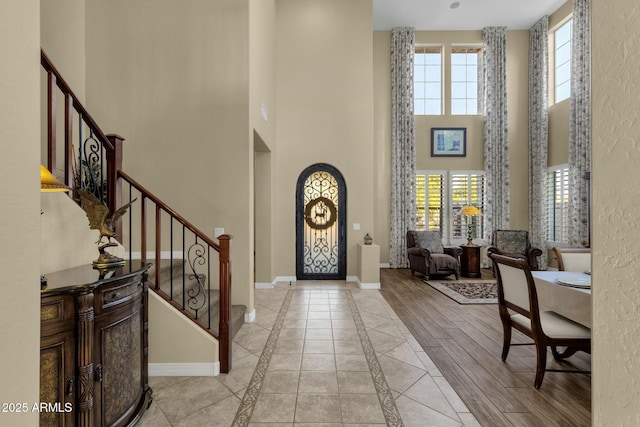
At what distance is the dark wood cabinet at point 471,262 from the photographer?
7.21m

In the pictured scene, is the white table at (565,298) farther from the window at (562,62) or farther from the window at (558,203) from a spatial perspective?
the window at (562,62)

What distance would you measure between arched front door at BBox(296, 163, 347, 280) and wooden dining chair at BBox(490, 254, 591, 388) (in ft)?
13.4

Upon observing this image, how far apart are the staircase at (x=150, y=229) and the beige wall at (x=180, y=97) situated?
1.30ft

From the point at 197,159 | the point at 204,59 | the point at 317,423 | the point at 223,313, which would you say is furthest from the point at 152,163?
the point at 317,423

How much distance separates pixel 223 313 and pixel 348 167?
4.63m

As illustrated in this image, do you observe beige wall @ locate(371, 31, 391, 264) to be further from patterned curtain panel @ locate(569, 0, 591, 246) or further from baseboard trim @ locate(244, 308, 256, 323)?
baseboard trim @ locate(244, 308, 256, 323)

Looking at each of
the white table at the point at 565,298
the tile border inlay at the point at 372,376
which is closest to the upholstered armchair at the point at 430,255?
the tile border inlay at the point at 372,376

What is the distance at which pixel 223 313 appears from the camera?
2879 millimetres

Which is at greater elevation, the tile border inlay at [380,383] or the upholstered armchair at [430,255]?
the upholstered armchair at [430,255]
